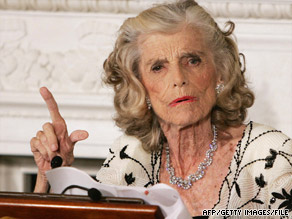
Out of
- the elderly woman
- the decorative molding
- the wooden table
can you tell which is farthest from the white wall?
the wooden table

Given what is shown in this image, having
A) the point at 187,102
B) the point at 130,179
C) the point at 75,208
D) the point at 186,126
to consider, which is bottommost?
the point at 130,179

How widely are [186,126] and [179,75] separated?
19 cm

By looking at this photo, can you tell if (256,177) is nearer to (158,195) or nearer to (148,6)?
(158,195)

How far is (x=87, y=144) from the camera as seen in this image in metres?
2.86

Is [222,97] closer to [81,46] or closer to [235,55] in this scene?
[235,55]

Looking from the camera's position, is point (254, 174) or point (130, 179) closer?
point (254, 174)

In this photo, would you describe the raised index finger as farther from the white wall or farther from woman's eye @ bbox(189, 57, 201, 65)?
the white wall

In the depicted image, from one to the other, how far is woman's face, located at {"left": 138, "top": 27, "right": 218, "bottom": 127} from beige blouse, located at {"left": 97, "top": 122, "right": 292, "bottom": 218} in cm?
18

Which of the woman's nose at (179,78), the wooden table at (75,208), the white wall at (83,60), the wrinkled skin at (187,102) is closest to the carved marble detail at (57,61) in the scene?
the white wall at (83,60)

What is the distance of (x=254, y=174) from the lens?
1.83 metres

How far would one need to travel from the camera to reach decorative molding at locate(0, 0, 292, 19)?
106 inches

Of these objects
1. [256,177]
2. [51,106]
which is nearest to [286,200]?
[256,177]

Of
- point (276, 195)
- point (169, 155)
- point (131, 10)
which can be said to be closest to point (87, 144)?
point (131, 10)

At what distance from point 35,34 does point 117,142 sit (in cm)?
101
